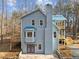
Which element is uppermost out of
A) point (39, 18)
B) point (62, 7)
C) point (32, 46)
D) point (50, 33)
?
point (62, 7)

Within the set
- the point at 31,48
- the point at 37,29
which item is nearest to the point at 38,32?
the point at 37,29

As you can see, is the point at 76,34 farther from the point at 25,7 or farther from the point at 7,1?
the point at 7,1

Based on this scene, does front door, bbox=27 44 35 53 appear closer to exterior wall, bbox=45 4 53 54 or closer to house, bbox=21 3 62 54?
house, bbox=21 3 62 54

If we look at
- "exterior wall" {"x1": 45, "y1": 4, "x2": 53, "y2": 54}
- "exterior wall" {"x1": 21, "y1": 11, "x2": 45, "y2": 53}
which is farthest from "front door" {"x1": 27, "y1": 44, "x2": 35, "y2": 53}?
"exterior wall" {"x1": 45, "y1": 4, "x2": 53, "y2": 54}

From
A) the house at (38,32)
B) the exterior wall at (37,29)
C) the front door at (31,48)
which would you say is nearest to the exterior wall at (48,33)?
the house at (38,32)

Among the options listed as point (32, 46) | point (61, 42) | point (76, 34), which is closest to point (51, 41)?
point (32, 46)

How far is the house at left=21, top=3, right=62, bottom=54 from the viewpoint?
13.4 meters

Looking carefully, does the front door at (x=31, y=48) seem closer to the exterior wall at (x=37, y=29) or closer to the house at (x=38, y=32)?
the house at (x=38, y=32)

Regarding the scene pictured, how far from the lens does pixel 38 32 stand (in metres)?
13.6

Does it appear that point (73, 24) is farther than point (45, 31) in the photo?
Yes

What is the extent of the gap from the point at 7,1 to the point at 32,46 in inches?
428

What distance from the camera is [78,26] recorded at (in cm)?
2122

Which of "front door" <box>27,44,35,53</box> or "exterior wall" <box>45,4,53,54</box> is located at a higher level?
"exterior wall" <box>45,4,53,54</box>

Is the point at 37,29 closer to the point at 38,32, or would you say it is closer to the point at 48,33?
the point at 38,32
